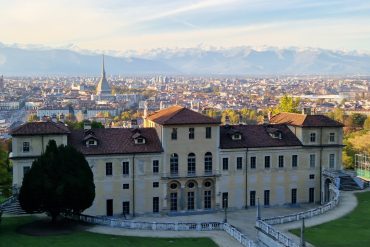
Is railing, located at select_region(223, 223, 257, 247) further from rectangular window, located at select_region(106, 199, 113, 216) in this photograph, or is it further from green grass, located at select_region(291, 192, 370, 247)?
rectangular window, located at select_region(106, 199, 113, 216)

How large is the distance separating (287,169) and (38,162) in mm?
24267

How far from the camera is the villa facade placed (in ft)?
166

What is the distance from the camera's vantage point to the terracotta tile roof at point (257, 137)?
54.3 meters

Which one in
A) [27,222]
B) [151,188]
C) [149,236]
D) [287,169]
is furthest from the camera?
[287,169]

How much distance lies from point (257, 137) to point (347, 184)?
32.4 feet

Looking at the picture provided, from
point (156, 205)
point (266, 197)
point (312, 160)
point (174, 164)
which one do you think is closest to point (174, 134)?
point (174, 164)

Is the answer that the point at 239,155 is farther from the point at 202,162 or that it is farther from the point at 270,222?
the point at 270,222

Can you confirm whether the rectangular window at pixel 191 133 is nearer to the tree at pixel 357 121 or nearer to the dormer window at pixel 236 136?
the dormer window at pixel 236 136

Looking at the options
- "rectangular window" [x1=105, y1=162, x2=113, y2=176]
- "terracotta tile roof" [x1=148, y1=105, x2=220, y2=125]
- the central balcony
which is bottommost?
the central balcony

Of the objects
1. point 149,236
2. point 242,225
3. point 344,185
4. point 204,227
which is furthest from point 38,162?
point 344,185

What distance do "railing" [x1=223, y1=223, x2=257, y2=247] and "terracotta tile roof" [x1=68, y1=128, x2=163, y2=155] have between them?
37.7 ft

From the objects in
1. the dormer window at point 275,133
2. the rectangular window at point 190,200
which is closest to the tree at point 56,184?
the rectangular window at point 190,200

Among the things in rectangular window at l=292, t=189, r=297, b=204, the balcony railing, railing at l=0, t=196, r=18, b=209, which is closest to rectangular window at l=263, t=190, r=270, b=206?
rectangular window at l=292, t=189, r=297, b=204

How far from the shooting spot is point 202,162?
174ft
